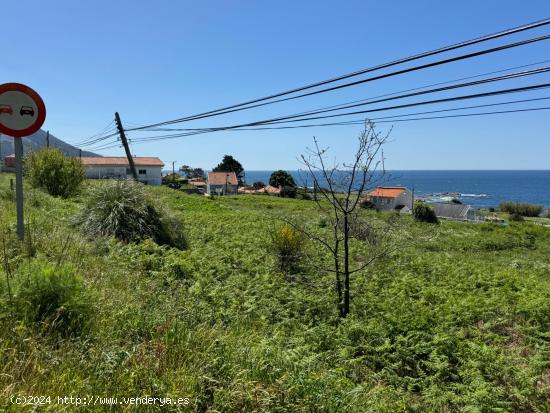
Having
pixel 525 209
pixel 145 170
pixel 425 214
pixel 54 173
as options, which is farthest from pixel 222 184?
pixel 54 173

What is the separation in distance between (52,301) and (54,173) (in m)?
16.2

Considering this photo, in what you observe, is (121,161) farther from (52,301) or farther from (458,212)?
(52,301)

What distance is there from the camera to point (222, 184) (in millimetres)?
81188

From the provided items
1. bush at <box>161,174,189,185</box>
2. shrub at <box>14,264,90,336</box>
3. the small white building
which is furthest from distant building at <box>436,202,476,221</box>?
bush at <box>161,174,189,185</box>

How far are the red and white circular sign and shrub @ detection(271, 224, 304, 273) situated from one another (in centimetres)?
621

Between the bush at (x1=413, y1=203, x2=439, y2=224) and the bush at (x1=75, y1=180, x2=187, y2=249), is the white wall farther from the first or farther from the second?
the bush at (x1=75, y1=180, x2=187, y2=249)

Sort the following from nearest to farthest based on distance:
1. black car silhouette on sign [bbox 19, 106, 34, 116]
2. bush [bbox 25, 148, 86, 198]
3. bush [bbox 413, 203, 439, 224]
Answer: black car silhouette on sign [bbox 19, 106, 34, 116] → bush [bbox 25, 148, 86, 198] → bush [bbox 413, 203, 439, 224]

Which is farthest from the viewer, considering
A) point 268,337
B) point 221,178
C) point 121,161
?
point 221,178

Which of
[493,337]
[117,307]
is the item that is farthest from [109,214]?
[493,337]

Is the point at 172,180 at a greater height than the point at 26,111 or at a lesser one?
lesser

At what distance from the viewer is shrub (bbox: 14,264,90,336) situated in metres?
3.11

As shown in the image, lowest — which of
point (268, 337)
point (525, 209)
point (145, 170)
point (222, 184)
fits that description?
point (525, 209)

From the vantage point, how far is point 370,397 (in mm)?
3383

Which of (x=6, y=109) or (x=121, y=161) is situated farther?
(x=121, y=161)
